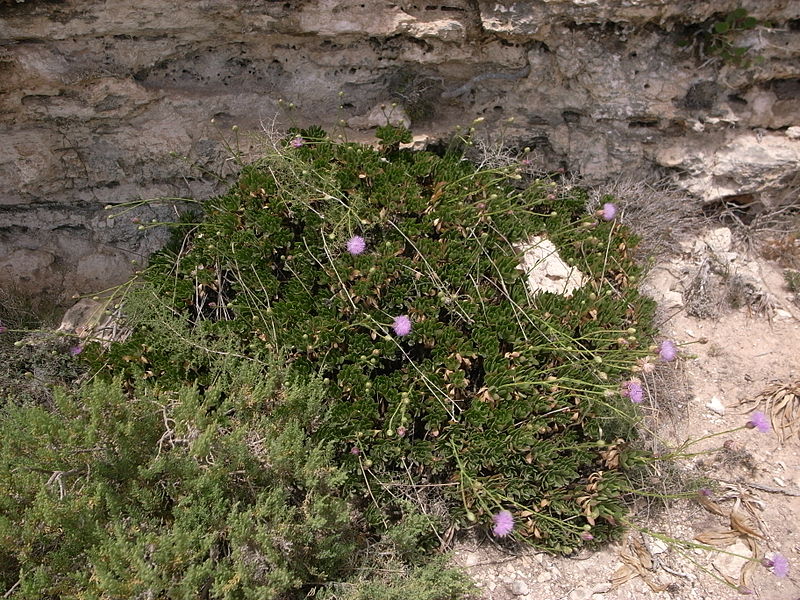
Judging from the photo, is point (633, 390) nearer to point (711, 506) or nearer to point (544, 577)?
point (711, 506)

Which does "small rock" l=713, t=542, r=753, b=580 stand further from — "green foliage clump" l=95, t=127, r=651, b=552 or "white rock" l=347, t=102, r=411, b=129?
"white rock" l=347, t=102, r=411, b=129

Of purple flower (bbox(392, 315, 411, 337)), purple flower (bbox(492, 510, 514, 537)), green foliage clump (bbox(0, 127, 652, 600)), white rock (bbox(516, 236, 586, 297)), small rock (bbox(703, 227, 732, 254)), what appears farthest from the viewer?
small rock (bbox(703, 227, 732, 254))

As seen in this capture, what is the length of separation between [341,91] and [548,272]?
1.95m

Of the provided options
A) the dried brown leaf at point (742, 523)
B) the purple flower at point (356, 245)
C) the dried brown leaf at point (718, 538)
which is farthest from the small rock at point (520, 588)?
the purple flower at point (356, 245)

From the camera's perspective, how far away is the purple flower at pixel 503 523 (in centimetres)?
285

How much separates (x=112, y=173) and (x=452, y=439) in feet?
10.6

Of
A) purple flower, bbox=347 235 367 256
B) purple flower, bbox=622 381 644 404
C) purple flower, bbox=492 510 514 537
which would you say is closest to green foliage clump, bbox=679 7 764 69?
purple flower, bbox=622 381 644 404

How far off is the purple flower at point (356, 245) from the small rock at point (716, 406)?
8.43 ft

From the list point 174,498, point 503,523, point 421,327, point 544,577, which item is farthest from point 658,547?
point 174,498

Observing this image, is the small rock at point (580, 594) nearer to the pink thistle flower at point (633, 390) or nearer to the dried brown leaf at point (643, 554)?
the dried brown leaf at point (643, 554)

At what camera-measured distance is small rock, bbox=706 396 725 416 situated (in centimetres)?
367

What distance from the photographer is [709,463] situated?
136 inches

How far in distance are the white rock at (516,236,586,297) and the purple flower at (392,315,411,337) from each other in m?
0.86

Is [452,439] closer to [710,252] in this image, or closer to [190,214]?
[190,214]
